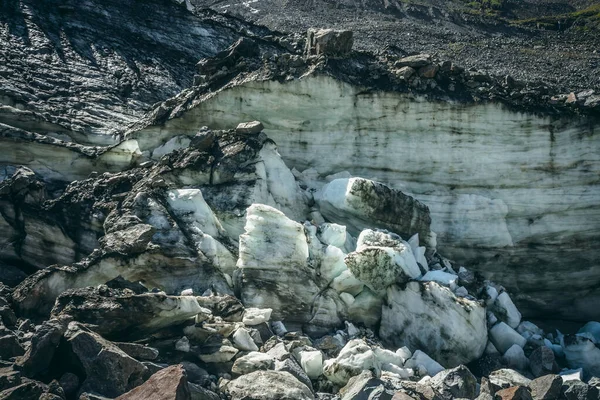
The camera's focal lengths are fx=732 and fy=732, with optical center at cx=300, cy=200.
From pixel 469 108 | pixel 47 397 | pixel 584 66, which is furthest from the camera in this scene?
pixel 584 66

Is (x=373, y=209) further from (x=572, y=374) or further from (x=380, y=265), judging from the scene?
(x=572, y=374)

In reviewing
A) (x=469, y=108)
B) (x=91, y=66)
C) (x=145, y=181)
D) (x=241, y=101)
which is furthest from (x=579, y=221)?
(x=91, y=66)

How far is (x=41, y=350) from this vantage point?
10.6m

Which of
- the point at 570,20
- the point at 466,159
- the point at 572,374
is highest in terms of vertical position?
the point at 570,20

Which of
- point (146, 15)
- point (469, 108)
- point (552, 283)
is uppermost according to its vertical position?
point (146, 15)

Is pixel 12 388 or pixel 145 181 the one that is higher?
pixel 145 181

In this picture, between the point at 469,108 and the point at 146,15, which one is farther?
the point at 146,15

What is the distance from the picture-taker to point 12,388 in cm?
973

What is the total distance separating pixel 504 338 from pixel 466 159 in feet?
16.4

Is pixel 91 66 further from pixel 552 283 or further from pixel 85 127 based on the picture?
pixel 552 283

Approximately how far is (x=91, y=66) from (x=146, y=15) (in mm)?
4588

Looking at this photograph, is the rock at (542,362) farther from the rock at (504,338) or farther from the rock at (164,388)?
the rock at (164,388)

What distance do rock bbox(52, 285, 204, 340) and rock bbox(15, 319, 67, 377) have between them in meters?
0.86

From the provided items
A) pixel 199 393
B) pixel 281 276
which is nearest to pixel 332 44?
pixel 281 276
